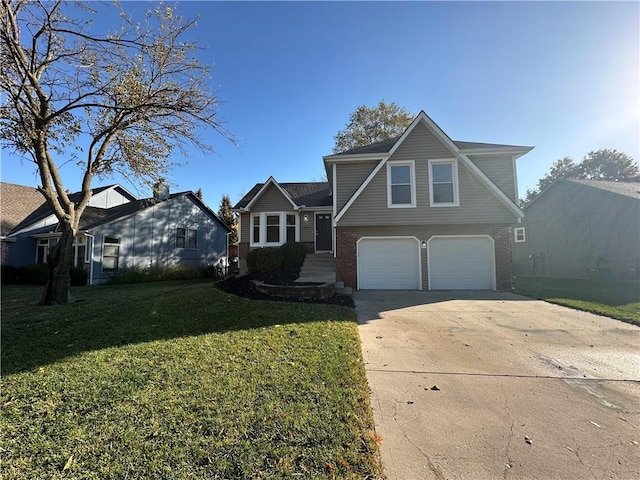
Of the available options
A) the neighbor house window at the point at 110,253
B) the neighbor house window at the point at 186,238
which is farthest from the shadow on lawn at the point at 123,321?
the neighbor house window at the point at 186,238

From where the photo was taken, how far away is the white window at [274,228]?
16281 millimetres

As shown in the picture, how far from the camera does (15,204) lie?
2150 cm

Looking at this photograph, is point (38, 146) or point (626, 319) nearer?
point (626, 319)

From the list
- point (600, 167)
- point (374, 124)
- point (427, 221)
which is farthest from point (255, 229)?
point (600, 167)

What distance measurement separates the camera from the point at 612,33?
25.6ft

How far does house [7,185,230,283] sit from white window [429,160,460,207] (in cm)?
1388

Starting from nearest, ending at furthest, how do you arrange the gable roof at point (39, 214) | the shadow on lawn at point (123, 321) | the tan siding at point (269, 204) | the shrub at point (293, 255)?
1. the shadow on lawn at point (123, 321)
2. the shrub at point (293, 255)
3. the tan siding at point (269, 204)
4. the gable roof at point (39, 214)

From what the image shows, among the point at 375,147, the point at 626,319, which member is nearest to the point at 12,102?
the point at 375,147

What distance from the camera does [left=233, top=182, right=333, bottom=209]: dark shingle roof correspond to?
1667 cm

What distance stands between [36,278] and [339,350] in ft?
70.8

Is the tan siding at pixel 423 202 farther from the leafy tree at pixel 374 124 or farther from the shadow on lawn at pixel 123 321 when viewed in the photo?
the leafy tree at pixel 374 124

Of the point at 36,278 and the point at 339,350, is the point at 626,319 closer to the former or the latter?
the point at 339,350

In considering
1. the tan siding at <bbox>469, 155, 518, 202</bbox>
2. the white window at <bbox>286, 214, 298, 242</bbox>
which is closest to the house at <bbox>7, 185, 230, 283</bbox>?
the white window at <bbox>286, 214, 298, 242</bbox>

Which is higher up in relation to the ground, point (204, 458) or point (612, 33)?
point (612, 33)
